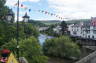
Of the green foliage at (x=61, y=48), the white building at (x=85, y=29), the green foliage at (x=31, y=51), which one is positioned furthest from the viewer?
the white building at (x=85, y=29)

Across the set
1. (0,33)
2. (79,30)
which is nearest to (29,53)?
(0,33)

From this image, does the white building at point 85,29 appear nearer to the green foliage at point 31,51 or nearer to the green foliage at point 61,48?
the green foliage at point 61,48

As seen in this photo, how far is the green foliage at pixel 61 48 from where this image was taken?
53.4 meters

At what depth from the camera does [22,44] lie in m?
34.1

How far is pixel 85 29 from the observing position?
102188 mm

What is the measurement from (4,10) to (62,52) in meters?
→ 14.6

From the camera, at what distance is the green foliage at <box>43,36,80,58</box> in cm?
5337

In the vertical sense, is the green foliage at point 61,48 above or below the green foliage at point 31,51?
below

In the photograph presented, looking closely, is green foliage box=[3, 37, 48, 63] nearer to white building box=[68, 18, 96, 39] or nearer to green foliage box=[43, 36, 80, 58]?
green foliage box=[43, 36, 80, 58]

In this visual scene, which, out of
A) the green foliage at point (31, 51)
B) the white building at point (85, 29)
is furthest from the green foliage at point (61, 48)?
the white building at point (85, 29)

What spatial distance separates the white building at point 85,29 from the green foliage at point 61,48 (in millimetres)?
41022

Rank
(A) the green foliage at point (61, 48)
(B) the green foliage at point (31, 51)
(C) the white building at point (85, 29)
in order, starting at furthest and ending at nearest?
(C) the white building at point (85, 29), (A) the green foliage at point (61, 48), (B) the green foliage at point (31, 51)

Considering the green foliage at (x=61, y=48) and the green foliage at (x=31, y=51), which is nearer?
the green foliage at (x=31, y=51)

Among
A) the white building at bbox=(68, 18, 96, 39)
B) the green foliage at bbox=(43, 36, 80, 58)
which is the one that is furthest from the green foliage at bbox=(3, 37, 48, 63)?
the white building at bbox=(68, 18, 96, 39)
